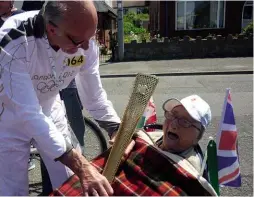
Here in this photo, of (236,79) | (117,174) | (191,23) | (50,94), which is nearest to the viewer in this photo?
(117,174)

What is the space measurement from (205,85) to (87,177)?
791cm

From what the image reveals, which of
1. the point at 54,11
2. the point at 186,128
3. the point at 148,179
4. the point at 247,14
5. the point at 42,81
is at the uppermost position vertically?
the point at 247,14

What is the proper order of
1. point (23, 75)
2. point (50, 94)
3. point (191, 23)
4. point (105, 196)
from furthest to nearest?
point (191, 23)
point (50, 94)
point (23, 75)
point (105, 196)

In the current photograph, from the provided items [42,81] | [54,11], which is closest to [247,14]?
[42,81]

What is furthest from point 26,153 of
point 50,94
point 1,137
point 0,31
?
point 0,31

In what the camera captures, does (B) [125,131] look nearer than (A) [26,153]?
Yes

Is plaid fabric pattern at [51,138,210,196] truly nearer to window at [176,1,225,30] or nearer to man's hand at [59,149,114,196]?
man's hand at [59,149,114,196]

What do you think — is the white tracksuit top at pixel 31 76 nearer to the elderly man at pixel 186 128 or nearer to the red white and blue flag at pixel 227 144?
the elderly man at pixel 186 128

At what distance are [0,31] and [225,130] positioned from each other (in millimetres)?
1294

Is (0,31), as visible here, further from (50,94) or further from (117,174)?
(117,174)

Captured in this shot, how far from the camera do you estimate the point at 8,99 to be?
174 centimetres

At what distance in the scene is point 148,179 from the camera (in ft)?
5.85

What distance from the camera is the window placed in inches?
807

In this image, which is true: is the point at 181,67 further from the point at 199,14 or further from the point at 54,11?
the point at 54,11
